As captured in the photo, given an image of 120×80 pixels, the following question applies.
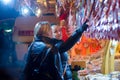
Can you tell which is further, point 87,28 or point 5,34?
point 5,34

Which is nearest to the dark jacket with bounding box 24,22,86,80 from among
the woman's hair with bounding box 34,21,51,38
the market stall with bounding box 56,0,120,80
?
the woman's hair with bounding box 34,21,51,38

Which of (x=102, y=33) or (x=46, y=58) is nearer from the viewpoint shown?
(x=102, y=33)

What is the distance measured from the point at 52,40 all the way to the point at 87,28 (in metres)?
0.47

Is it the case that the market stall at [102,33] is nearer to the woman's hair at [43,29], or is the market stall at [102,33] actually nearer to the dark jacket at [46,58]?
the dark jacket at [46,58]

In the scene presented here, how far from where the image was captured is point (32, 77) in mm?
3648

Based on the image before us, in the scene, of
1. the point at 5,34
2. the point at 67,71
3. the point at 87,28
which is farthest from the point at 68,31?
the point at 5,34

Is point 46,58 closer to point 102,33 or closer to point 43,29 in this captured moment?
point 43,29

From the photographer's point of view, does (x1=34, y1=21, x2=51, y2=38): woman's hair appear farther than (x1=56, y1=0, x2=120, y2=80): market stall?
Yes

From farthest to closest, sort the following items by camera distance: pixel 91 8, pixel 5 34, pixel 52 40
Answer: pixel 5 34 < pixel 52 40 < pixel 91 8

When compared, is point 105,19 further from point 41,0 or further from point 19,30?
point 19,30

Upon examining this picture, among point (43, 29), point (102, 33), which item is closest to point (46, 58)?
point (43, 29)

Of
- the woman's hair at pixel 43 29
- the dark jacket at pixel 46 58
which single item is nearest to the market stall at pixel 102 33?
the dark jacket at pixel 46 58

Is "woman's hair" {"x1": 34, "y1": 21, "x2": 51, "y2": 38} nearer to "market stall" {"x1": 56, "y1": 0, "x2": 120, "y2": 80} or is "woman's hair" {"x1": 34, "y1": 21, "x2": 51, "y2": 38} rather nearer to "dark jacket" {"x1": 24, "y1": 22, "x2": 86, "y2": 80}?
"dark jacket" {"x1": 24, "y1": 22, "x2": 86, "y2": 80}

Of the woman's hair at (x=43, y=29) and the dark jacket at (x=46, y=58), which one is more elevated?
the woman's hair at (x=43, y=29)
